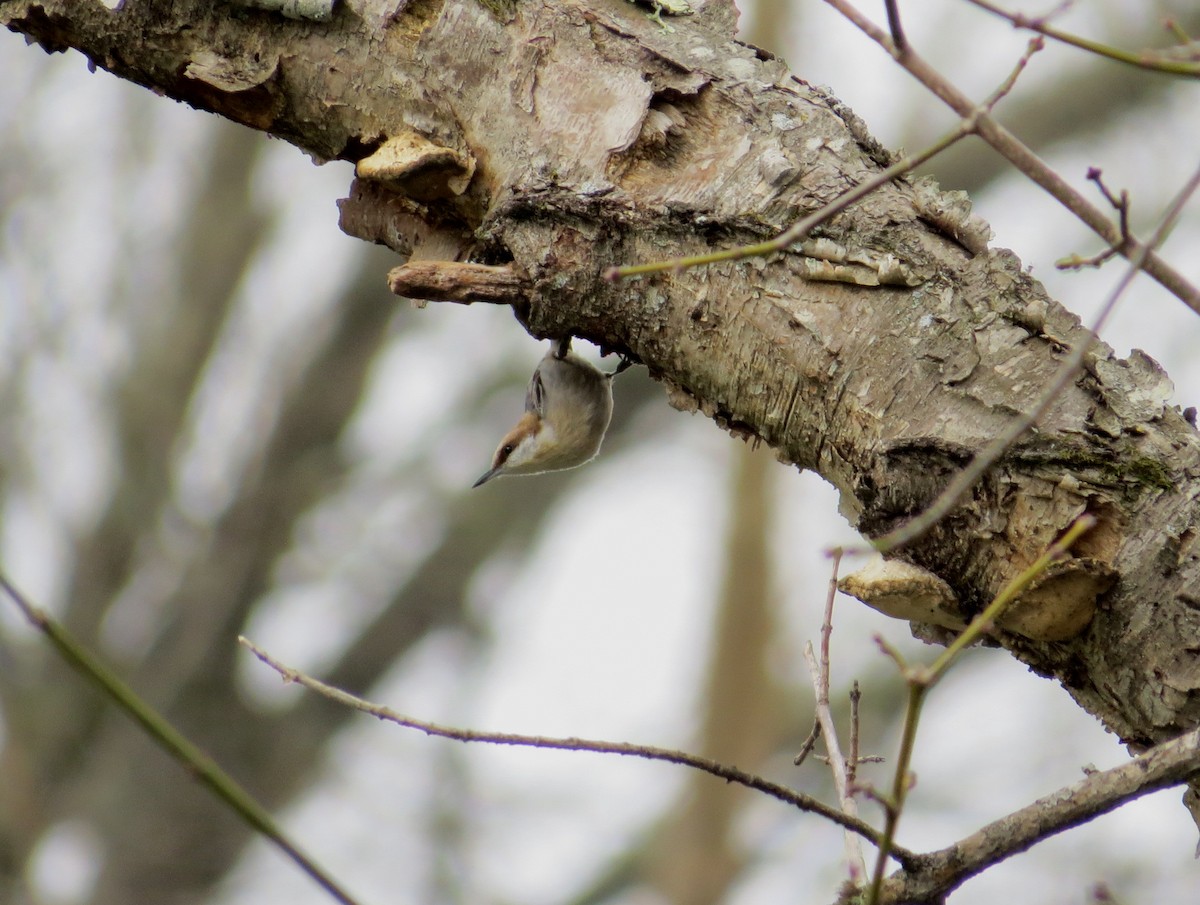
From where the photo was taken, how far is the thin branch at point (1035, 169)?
4.23 feet

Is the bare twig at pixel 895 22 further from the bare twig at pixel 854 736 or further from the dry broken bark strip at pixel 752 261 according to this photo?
Answer: the bare twig at pixel 854 736

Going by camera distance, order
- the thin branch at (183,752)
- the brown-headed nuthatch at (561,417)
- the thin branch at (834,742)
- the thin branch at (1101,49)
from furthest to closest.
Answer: the brown-headed nuthatch at (561,417)
the thin branch at (834,742)
the thin branch at (1101,49)
the thin branch at (183,752)

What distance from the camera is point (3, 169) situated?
7055mm

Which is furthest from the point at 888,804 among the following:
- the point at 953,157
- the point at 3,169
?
the point at 3,169

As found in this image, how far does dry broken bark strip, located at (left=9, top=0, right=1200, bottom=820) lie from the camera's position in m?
1.56

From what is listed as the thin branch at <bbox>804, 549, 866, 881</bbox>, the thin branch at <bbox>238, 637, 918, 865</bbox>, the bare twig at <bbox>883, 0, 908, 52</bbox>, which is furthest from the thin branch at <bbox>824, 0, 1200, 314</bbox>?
the thin branch at <bbox>238, 637, 918, 865</bbox>

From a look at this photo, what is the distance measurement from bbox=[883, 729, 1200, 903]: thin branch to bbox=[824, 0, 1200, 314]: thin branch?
1.58 ft

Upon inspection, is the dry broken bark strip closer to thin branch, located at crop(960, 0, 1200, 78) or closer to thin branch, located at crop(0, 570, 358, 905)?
thin branch, located at crop(960, 0, 1200, 78)

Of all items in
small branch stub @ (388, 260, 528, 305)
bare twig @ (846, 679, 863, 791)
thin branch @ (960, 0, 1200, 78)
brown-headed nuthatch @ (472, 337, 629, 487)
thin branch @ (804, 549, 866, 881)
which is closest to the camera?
thin branch @ (960, 0, 1200, 78)

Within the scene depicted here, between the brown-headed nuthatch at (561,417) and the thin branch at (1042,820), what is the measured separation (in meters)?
2.35

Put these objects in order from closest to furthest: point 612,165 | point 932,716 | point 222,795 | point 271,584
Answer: point 222,795
point 612,165
point 271,584
point 932,716

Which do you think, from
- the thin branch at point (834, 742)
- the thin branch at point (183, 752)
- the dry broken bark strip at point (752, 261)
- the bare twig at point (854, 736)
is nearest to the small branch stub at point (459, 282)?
the dry broken bark strip at point (752, 261)

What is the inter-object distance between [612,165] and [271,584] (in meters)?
5.38

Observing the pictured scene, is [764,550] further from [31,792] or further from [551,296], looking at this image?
[551,296]
